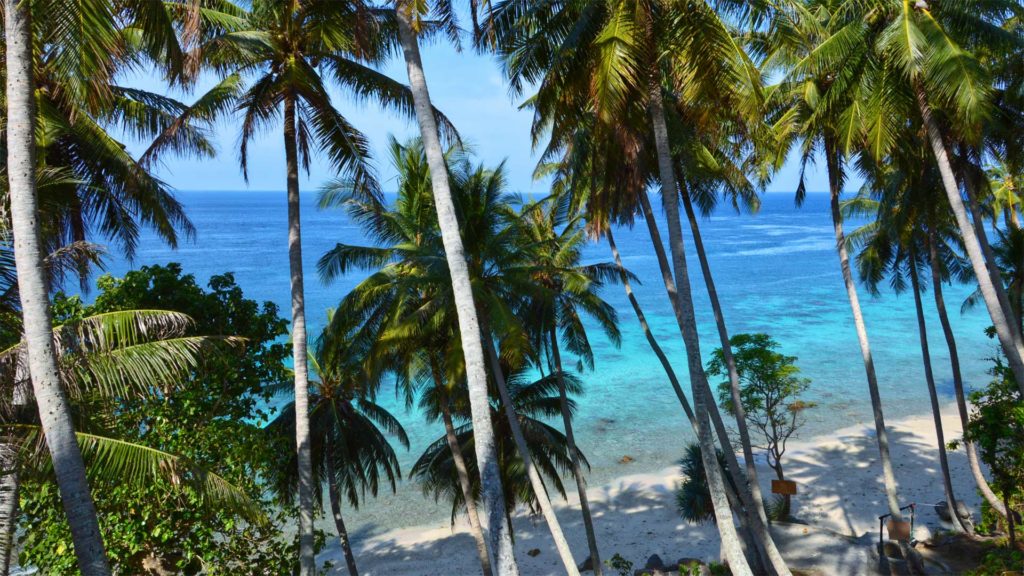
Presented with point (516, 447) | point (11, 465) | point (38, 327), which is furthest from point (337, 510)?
point (38, 327)

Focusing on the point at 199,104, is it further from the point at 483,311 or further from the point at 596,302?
the point at 596,302

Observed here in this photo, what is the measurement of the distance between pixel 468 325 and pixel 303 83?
5238 mm

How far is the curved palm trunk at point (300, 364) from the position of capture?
991 centimetres

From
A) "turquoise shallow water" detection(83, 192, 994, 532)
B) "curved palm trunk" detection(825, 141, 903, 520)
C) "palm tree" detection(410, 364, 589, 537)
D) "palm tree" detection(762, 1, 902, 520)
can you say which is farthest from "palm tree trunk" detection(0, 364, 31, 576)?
"turquoise shallow water" detection(83, 192, 994, 532)

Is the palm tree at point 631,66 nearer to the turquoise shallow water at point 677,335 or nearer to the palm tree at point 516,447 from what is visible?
the palm tree at point 516,447

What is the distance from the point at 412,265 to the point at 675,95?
258 inches

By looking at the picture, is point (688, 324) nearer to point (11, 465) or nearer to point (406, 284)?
point (406, 284)

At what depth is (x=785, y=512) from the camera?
18812 mm

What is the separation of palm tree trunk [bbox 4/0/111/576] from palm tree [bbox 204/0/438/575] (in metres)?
4.33

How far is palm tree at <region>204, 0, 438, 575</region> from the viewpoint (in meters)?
10.1

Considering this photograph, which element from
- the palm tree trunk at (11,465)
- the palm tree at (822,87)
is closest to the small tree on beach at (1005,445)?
the palm tree at (822,87)

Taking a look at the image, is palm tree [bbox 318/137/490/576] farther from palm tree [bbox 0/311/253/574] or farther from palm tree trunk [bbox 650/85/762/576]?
palm tree [bbox 0/311/253/574]

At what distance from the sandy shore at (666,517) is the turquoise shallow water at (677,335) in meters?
1.83

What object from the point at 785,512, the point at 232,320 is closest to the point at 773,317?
the point at 785,512
